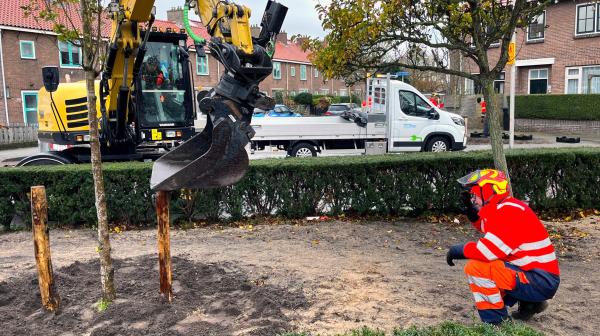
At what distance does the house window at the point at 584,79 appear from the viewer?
28031 millimetres

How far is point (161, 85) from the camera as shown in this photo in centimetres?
1167

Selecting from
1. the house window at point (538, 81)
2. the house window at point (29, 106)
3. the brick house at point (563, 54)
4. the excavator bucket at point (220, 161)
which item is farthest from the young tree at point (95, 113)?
the house window at point (538, 81)

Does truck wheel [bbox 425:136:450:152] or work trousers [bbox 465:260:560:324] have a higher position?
truck wheel [bbox 425:136:450:152]

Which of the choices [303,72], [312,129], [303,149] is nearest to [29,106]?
[303,149]

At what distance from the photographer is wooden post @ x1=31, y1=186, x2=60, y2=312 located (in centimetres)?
476

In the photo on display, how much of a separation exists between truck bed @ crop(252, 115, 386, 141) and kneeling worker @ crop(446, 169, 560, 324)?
37.9 ft

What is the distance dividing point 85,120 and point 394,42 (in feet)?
23.4

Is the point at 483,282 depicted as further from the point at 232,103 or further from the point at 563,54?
the point at 563,54

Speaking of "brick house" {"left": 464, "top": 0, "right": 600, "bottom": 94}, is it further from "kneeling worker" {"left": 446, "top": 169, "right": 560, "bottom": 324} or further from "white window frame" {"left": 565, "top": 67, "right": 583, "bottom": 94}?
"kneeling worker" {"left": 446, "top": 169, "right": 560, "bottom": 324}

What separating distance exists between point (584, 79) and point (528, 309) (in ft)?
91.6

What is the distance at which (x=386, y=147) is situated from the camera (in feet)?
53.8

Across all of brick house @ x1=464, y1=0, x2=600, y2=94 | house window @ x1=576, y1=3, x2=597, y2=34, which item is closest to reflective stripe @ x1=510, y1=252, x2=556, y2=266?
brick house @ x1=464, y1=0, x2=600, y2=94

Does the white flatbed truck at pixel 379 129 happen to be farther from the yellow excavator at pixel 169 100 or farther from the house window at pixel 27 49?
the house window at pixel 27 49

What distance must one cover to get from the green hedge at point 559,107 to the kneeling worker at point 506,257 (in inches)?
968
